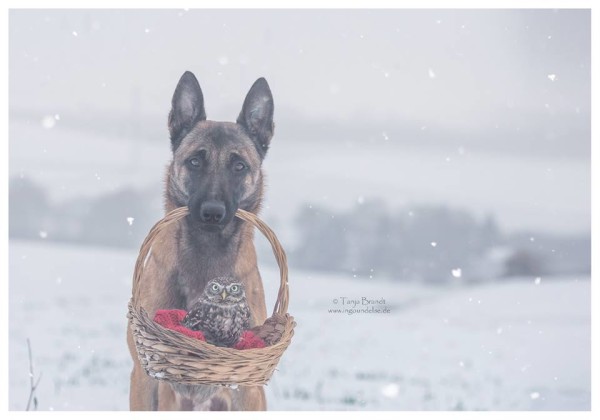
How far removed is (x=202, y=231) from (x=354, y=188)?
88 cm

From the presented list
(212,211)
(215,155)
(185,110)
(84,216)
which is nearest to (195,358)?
(212,211)

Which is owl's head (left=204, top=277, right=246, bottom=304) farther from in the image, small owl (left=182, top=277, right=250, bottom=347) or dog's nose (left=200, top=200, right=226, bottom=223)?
dog's nose (left=200, top=200, right=226, bottom=223)

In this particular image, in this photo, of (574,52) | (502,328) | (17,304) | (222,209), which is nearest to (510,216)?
(502,328)

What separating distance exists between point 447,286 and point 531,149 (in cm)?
85

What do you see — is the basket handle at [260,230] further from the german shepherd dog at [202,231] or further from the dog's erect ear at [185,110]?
the dog's erect ear at [185,110]

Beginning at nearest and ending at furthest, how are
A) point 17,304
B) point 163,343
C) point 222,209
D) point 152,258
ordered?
point 163,343 → point 222,209 → point 152,258 → point 17,304

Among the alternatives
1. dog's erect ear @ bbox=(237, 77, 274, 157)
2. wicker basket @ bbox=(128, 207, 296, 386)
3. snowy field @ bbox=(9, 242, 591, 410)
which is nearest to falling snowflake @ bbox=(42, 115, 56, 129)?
snowy field @ bbox=(9, 242, 591, 410)

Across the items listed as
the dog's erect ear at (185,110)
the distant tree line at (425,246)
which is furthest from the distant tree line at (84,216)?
the distant tree line at (425,246)

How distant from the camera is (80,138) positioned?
11.0ft

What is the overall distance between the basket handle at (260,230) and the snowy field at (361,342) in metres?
0.44

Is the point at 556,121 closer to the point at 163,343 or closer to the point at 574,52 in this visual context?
the point at 574,52

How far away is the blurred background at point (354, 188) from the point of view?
333 cm

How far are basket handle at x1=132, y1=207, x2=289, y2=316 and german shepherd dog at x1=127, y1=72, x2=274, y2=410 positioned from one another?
8cm

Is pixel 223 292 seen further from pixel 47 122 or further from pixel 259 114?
pixel 47 122
